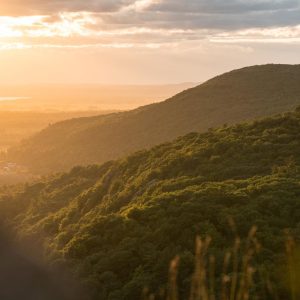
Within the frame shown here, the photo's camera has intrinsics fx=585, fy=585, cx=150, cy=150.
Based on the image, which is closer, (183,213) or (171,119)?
(183,213)

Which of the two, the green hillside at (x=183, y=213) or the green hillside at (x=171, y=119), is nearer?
the green hillside at (x=183, y=213)

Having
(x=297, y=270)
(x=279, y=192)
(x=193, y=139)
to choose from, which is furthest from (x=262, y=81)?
(x=297, y=270)

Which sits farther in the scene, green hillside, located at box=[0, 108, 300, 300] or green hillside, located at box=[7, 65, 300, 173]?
green hillside, located at box=[7, 65, 300, 173]

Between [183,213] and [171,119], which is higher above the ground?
[171,119]
